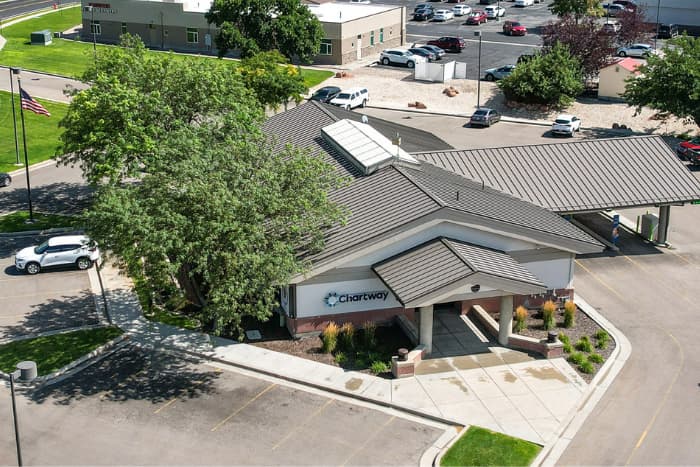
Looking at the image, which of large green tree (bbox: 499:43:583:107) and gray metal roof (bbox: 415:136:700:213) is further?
large green tree (bbox: 499:43:583:107)

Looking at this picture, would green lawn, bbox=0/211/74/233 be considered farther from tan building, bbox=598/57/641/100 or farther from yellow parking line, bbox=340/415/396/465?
tan building, bbox=598/57/641/100

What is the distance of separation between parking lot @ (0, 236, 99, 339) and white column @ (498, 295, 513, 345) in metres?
18.0

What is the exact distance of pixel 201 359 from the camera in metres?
38.8

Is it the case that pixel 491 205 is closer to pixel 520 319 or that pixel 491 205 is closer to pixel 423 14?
pixel 520 319

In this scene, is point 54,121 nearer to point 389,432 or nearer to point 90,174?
point 90,174

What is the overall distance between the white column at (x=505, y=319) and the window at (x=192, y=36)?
2740 inches

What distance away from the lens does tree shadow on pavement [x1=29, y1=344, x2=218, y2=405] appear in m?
36.1

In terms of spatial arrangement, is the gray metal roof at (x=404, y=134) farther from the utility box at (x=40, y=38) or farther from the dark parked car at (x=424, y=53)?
the utility box at (x=40, y=38)

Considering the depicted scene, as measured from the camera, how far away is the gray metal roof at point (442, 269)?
124 feet

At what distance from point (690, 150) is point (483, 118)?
1689cm

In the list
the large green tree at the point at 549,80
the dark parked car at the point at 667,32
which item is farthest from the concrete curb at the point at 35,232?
the dark parked car at the point at 667,32

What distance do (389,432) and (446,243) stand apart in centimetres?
963

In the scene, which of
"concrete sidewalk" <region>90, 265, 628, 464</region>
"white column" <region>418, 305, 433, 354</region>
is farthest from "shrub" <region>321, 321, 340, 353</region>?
"white column" <region>418, 305, 433, 354</region>

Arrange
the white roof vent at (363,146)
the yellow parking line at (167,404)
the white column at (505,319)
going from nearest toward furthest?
the yellow parking line at (167,404)
the white column at (505,319)
the white roof vent at (363,146)
